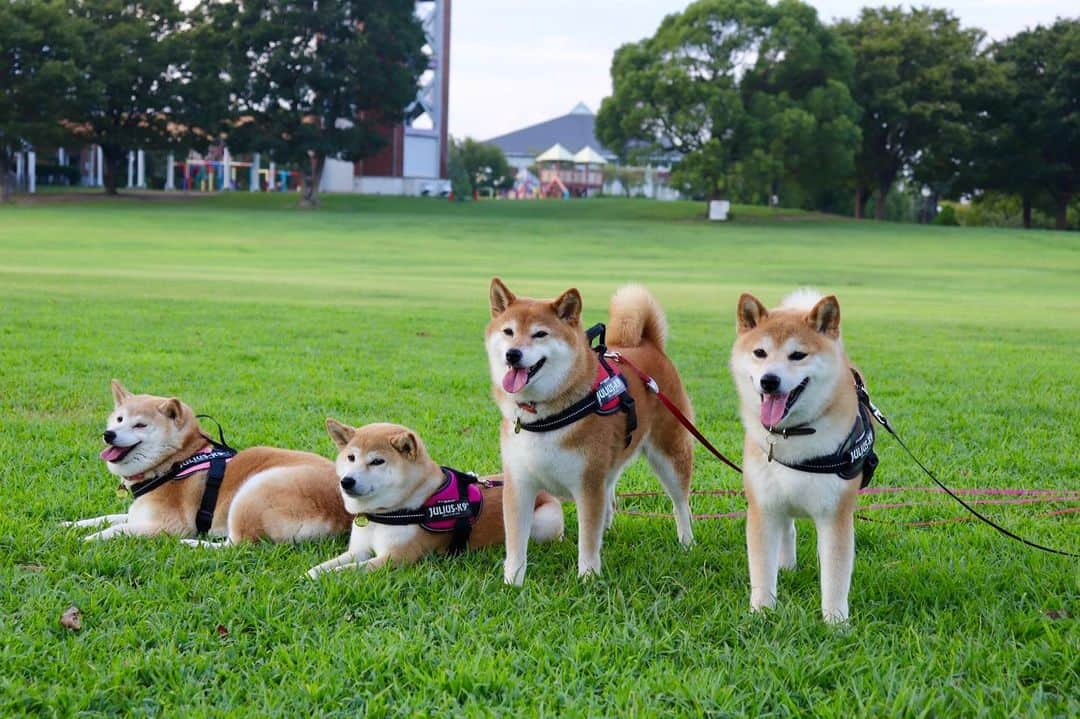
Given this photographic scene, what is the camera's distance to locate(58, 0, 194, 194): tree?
53656mm

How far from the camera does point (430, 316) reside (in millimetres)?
15414

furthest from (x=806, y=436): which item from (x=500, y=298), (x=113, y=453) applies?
(x=113, y=453)

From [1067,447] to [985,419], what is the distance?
40.8 inches

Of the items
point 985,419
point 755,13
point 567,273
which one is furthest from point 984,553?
point 755,13

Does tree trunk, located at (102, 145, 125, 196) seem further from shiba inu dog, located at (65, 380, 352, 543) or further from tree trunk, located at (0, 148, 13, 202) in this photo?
shiba inu dog, located at (65, 380, 352, 543)

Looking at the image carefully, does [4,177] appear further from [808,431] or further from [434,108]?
[808,431]

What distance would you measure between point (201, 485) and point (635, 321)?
251cm

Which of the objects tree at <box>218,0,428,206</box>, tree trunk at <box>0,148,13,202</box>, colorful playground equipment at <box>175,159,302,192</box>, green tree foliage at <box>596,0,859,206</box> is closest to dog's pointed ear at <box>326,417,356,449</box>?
green tree foliage at <box>596,0,859,206</box>

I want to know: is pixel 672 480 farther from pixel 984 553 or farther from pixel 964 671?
pixel 964 671

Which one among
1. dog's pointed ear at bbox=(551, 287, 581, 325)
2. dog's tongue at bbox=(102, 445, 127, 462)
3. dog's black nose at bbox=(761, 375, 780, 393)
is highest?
dog's pointed ear at bbox=(551, 287, 581, 325)

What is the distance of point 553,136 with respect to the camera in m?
126

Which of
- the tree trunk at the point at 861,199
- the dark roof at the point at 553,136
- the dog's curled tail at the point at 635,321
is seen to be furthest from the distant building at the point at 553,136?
the dog's curled tail at the point at 635,321

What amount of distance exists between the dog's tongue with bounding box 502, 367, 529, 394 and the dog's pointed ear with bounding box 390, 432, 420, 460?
2.01 ft

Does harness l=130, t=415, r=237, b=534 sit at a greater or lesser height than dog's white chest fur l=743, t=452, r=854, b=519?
lesser
